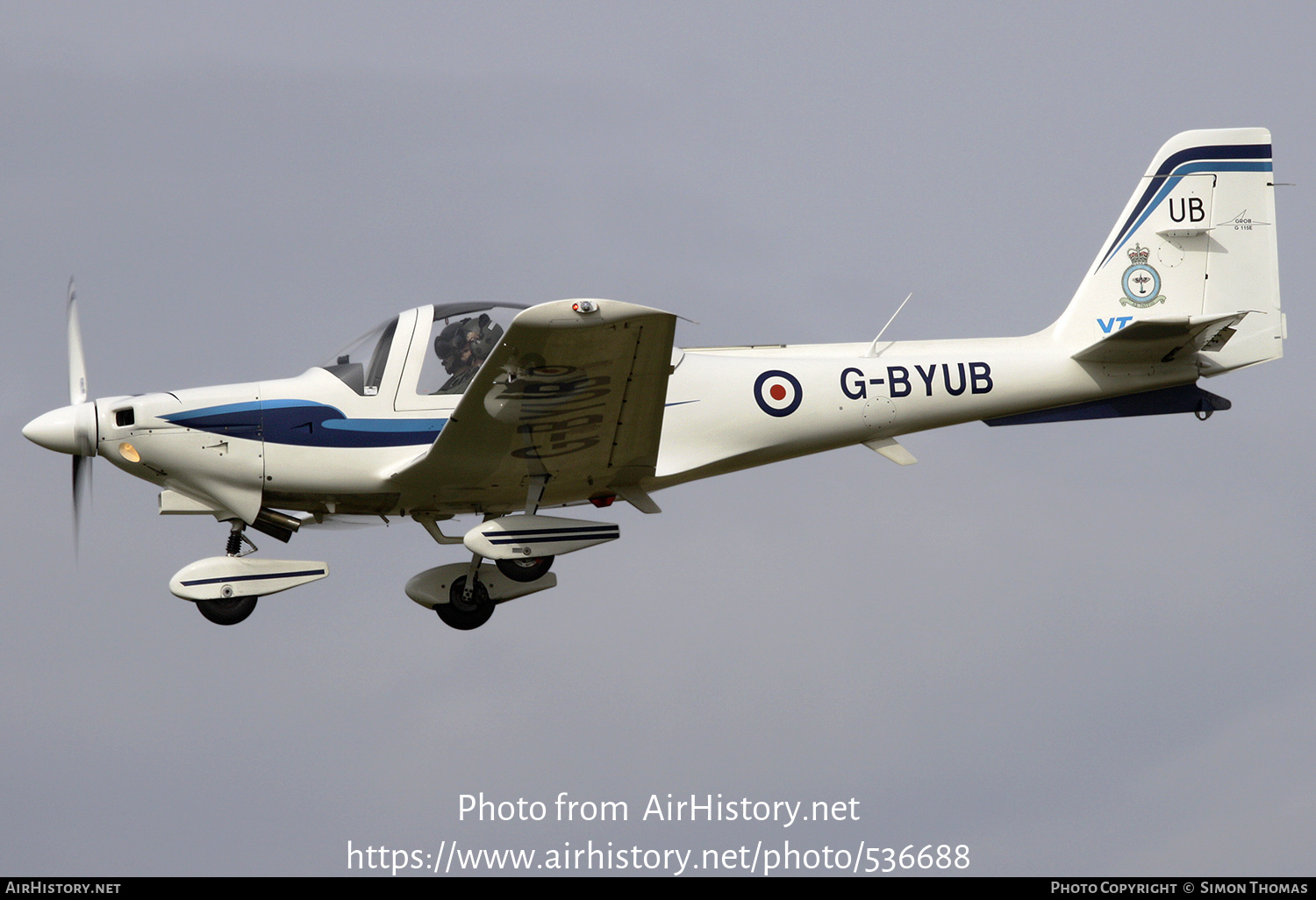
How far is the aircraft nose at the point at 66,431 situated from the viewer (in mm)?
11836

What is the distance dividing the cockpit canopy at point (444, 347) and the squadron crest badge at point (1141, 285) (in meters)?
5.89

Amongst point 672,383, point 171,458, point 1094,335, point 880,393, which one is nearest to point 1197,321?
point 1094,335

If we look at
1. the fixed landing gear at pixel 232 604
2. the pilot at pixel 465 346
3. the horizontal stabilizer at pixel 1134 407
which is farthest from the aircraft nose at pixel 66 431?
the horizontal stabilizer at pixel 1134 407

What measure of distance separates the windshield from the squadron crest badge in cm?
685

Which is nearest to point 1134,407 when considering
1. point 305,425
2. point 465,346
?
point 465,346

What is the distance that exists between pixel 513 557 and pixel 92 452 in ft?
11.0

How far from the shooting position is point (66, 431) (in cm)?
1186

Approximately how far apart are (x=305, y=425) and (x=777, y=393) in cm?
390

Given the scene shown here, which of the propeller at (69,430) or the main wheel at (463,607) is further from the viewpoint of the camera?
the main wheel at (463,607)

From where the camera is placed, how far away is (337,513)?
41.9 feet

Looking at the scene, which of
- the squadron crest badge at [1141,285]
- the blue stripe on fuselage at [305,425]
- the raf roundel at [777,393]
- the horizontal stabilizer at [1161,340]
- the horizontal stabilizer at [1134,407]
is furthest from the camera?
the squadron crest badge at [1141,285]

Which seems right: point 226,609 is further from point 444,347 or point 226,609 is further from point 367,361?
point 444,347

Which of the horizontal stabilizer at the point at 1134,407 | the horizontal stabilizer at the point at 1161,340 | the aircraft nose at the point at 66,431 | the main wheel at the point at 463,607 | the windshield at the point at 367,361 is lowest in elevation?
the main wheel at the point at 463,607

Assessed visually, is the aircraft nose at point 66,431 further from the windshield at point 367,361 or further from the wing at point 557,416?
the wing at point 557,416
